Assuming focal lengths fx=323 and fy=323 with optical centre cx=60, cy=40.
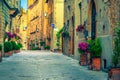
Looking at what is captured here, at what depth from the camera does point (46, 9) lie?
6262cm

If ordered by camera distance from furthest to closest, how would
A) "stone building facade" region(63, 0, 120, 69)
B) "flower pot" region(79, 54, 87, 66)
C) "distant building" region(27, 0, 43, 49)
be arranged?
"distant building" region(27, 0, 43, 49) < "flower pot" region(79, 54, 87, 66) < "stone building facade" region(63, 0, 120, 69)

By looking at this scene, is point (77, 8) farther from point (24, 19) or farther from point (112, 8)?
point (24, 19)

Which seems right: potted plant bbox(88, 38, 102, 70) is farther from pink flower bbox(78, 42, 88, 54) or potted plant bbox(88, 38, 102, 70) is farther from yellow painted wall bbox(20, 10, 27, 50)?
yellow painted wall bbox(20, 10, 27, 50)

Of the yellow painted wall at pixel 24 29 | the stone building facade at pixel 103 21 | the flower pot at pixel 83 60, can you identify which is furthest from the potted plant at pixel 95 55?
the yellow painted wall at pixel 24 29

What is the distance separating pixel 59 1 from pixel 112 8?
34783mm

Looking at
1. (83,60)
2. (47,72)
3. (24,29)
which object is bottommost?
(47,72)

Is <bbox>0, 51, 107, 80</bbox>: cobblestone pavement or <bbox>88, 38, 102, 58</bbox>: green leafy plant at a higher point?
<bbox>88, 38, 102, 58</bbox>: green leafy plant

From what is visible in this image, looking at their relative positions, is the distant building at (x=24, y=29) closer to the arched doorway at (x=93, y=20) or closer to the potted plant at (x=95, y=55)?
the arched doorway at (x=93, y=20)

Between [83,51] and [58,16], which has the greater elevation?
[58,16]

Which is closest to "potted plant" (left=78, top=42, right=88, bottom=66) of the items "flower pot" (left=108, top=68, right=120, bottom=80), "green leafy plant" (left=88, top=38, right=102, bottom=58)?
"green leafy plant" (left=88, top=38, right=102, bottom=58)

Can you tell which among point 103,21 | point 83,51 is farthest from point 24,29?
point 103,21

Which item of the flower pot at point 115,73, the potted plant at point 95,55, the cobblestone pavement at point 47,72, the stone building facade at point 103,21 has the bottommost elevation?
the cobblestone pavement at point 47,72

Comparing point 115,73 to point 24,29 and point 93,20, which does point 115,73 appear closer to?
point 93,20

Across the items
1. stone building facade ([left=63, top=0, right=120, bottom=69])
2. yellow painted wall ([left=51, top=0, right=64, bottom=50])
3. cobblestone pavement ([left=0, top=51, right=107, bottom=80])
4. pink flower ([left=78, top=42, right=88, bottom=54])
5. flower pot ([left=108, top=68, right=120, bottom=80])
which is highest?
yellow painted wall ([left=51, top=0, right=64, bottom=50])
